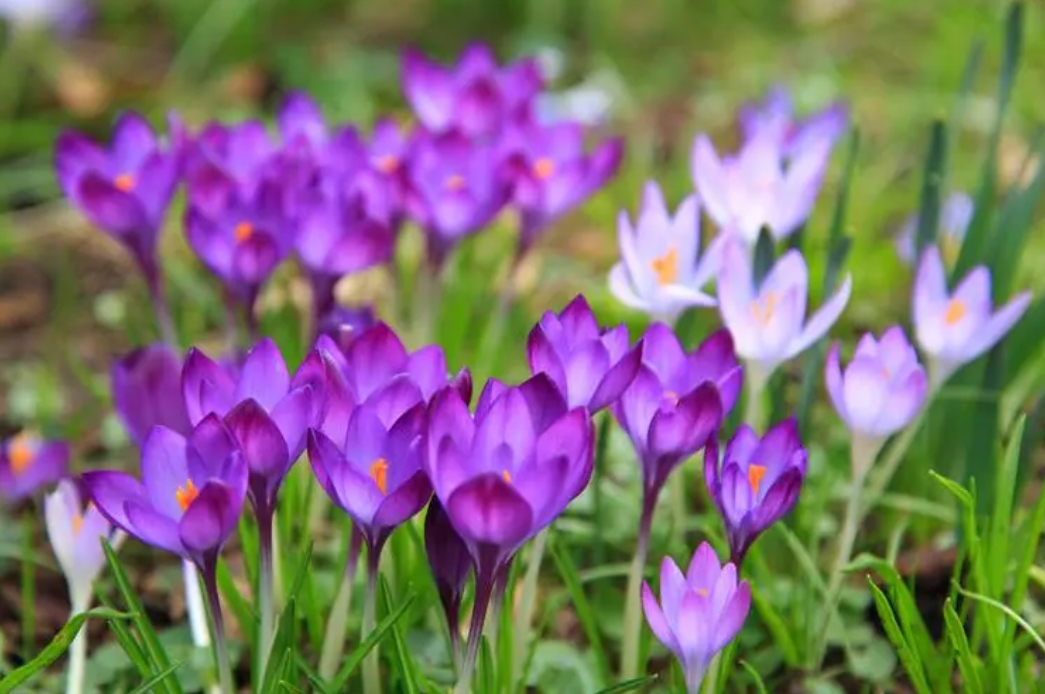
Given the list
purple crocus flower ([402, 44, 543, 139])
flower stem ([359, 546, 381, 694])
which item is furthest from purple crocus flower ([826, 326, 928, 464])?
purple crocus flower ([402, 44, 543, 139])

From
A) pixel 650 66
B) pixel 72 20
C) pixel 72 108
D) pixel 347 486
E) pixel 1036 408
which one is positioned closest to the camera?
pixel 347 486

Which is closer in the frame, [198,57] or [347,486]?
[347,486]

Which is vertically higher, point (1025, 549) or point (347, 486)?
point (347, 486)

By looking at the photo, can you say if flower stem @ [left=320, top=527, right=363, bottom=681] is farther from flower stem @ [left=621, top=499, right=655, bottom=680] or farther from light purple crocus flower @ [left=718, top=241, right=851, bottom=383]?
light purple crocus flower @ [left=718, top=241, right=851, bottom=383]

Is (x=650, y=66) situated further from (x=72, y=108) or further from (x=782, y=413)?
(x=782, y=413)

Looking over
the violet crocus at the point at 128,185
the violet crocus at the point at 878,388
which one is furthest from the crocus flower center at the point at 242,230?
→ the violet crocus at the point at 878,388

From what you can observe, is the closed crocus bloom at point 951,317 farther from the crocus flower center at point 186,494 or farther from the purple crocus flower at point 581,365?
the crocus flower center at point 186,494

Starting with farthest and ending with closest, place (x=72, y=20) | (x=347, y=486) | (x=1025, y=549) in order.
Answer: (x=72, y=20)
(x=1025, y=549)
(x=347, y=486)

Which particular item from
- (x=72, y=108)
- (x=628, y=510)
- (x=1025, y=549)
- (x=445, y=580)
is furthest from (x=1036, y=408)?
(x=72, y=108)
